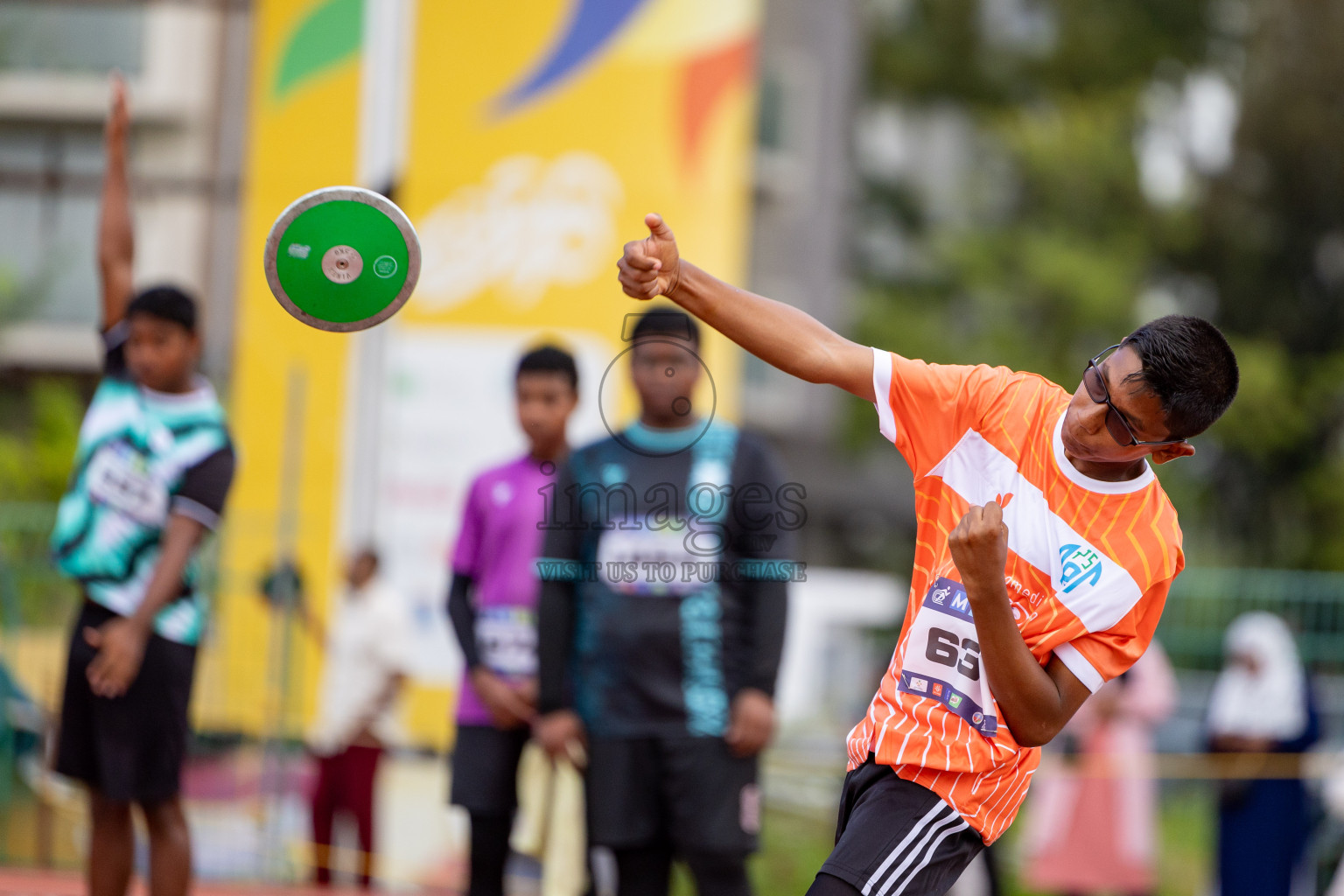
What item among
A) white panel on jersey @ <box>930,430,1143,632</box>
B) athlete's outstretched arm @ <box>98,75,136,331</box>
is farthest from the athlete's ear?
athlete's outstretched arm @ <box>98,75,136,331</box>

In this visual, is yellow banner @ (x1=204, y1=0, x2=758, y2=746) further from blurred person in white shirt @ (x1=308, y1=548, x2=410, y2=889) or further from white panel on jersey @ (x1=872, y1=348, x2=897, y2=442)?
white panel on jersey @ (x1=872, y1=348, x2=897, y2=442)

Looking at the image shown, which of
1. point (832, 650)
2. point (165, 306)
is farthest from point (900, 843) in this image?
point (832, 650)

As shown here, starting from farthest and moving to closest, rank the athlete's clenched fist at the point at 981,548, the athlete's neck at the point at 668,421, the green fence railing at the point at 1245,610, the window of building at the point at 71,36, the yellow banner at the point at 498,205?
the window of building at the point at 71,36 → the yellow banner at the point at 498,205 → the green fence railing at the point at 1245,610 → the athlete's neck at the point at 668,421 → the athlete's clenched fist at the point at 981,548

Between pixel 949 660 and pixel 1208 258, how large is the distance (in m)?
23.5

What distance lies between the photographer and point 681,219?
12.6m

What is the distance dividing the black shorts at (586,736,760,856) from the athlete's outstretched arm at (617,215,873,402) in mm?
1629

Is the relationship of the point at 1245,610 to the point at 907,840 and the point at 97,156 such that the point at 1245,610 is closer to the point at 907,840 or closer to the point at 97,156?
the point at 907,840

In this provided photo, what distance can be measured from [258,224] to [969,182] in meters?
17.1

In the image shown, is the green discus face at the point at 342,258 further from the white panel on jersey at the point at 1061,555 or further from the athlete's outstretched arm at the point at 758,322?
the white panel on jersey at the point at 1061,555

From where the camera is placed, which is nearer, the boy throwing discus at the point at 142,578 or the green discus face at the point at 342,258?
the green discus face at the point at 342,258

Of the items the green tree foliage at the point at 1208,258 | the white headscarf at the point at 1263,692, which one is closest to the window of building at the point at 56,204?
the green tree foliage at the point at 1208,258

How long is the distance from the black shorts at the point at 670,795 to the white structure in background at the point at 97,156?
1389 cm

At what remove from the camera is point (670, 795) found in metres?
4.70

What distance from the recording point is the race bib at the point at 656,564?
4.75 meters
